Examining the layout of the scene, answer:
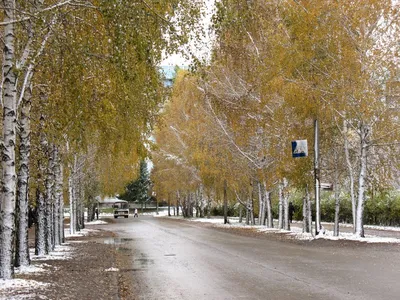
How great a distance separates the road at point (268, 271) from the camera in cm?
1010

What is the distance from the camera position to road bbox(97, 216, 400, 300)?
10103 mm

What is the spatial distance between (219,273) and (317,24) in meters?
12.5

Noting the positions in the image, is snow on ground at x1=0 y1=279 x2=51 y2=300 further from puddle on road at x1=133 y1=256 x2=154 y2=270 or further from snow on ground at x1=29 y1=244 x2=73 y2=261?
snow on ground at x1=29 y1=244 x2=73 y2=261

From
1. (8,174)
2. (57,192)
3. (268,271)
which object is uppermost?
(8,174)

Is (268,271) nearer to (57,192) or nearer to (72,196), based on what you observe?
(57,192)

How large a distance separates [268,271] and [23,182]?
243 inches

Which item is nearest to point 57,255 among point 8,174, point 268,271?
point 8,174

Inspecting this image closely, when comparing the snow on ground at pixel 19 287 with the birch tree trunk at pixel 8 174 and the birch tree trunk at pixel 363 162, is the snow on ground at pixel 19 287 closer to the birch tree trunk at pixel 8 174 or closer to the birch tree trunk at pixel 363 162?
the birch tree trunk at pixel 8 174

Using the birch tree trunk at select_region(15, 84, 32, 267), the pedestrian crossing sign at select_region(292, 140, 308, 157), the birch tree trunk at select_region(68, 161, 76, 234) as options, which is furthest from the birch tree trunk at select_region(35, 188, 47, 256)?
the pedestrian crossing sign at select_region(292, 140, 308, 157)

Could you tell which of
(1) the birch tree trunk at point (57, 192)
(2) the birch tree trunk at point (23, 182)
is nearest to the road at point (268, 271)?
(2) the birch tree trunk at point (23, 182)

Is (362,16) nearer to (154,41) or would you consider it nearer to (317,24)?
(317,24)

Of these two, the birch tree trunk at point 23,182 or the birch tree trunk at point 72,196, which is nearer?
the birch tree trunk at point 23,182

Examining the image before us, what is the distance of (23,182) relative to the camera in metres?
12.9

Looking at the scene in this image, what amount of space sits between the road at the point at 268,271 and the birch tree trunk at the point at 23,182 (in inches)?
103
